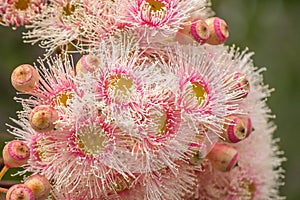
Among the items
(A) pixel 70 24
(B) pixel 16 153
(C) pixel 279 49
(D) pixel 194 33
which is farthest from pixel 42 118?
(C) pixel 279 49

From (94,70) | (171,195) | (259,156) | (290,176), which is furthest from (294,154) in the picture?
(94,70)

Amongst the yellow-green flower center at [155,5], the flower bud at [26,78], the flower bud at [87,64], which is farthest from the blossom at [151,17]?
the flower bud at [26,78]

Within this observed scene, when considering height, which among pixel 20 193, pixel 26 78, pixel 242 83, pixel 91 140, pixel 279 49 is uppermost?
pixel 279 49

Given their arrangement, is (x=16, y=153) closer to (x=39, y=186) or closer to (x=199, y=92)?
(x=39, y=186)

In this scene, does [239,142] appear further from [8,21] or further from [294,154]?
[294,154]

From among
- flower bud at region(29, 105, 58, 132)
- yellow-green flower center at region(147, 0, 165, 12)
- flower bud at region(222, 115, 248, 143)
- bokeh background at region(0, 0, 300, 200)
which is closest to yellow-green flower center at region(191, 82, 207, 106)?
flower bud at region(222, 115, 248, 143)

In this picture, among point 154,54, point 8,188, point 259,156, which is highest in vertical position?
point 154,54
